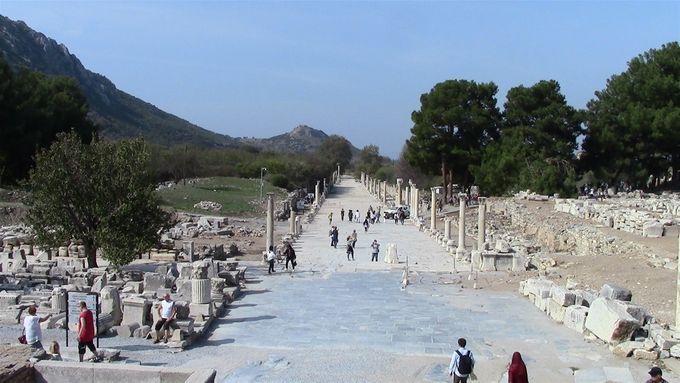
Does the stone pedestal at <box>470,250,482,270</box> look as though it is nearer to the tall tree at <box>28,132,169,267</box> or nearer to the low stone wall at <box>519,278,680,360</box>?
the low stone wall at <box>519,278,680,360</box>

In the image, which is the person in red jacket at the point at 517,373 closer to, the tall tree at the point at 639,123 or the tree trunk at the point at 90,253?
the tree trunk at the point at 90,253

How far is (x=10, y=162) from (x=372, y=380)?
145 feet

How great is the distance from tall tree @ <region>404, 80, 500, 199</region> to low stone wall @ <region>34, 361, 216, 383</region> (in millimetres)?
48303

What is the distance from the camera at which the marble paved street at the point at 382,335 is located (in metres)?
12.0

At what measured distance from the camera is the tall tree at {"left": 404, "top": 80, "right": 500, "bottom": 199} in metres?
55.3

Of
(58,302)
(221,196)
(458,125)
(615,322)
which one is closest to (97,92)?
(221,196)

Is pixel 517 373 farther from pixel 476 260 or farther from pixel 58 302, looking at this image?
pixel 476 260

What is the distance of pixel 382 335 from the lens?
47.7 ft

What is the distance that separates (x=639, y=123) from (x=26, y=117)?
135 ft

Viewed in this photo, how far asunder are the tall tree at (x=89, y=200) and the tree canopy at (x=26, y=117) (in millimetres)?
23751

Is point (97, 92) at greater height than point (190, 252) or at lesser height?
greater

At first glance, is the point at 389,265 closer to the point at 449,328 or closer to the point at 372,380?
the point at 449,328

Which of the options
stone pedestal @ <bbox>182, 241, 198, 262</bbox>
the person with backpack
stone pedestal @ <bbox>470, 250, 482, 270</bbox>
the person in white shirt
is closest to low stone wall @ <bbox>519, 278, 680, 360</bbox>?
the person with backpack

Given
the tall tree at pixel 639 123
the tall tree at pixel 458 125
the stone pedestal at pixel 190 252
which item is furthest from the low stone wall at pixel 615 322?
the tall tree at pixel 458 125
